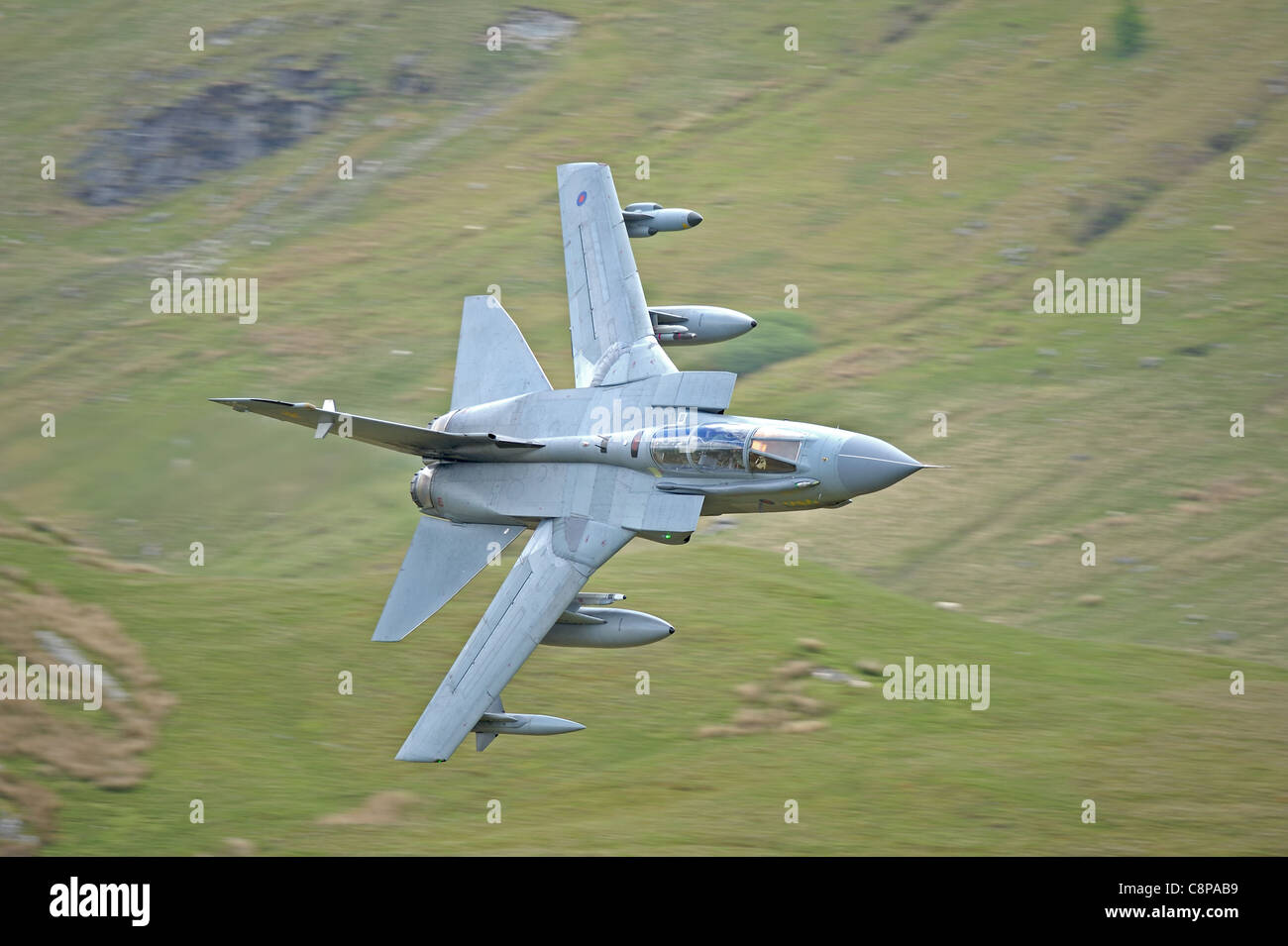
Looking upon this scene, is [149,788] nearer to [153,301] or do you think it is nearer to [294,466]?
[294,466]

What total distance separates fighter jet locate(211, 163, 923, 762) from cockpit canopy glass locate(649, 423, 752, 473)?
0.09ft

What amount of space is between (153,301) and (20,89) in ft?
54.1

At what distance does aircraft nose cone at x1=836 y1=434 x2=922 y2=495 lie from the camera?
2536 centimetres

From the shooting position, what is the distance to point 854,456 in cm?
2545

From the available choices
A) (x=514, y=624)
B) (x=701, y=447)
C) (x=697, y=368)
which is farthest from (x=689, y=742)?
(x=697, y=368)

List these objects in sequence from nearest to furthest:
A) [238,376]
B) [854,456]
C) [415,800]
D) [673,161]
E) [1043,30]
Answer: [854,456]
[415,800]
[238,376]
[673,161]
[1043,30]

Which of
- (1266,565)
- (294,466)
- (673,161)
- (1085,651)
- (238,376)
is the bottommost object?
(1085,651)

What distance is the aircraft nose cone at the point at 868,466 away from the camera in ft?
83.2

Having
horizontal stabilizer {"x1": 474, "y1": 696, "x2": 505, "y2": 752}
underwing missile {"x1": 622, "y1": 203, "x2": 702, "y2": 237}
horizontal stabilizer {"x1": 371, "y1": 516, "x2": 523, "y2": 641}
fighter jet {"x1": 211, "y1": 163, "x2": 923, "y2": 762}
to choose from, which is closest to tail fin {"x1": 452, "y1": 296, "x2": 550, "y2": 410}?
fighter jet {"x1": 211, "y1": 163, "x2": 923, "y2": 762}

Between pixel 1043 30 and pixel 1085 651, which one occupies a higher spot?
pixel 1043 30

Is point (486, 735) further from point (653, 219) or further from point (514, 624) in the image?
point (653, 219)

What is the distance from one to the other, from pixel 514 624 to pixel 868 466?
749 centimetres

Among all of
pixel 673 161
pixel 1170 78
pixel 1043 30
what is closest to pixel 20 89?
pixel 673 161

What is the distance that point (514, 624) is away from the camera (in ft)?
88.2
